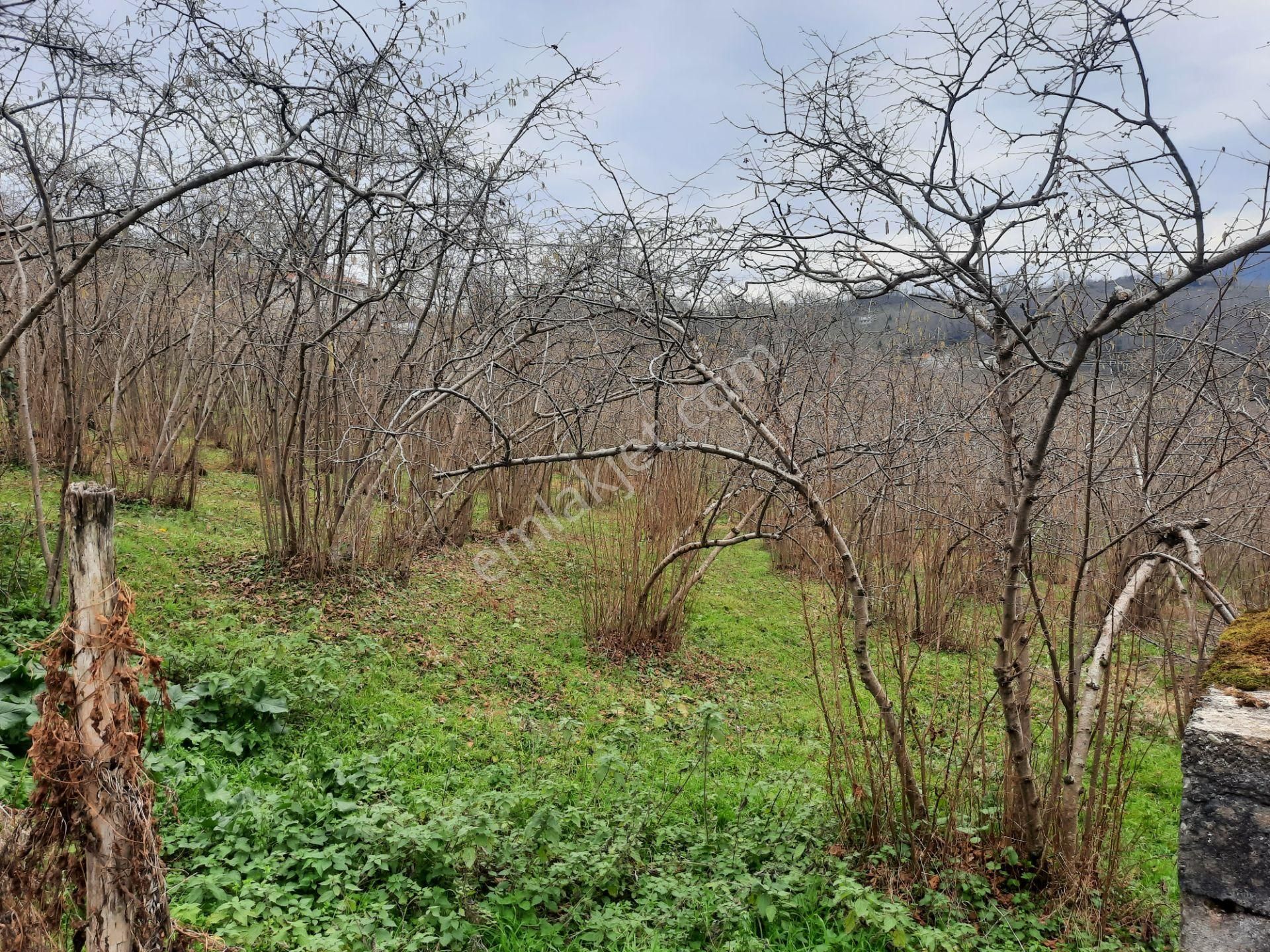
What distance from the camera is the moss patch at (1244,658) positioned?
5.28 feet

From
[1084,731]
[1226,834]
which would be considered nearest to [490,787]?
[1084,731]

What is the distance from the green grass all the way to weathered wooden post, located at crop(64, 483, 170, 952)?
521 millimetres

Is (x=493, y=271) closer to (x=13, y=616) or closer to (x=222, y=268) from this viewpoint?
(x=222, y=268)

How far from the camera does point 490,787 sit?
321 cm

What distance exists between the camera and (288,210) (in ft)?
18.4

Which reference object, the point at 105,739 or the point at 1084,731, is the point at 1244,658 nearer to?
the point at 1084,731

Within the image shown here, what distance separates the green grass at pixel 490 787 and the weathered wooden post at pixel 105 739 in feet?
1.71

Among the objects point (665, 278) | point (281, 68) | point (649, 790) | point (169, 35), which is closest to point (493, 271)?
point (281, 68)

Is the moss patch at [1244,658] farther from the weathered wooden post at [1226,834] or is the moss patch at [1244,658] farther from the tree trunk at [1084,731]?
the tree trunk at [1084,731]

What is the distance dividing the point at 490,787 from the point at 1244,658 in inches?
107

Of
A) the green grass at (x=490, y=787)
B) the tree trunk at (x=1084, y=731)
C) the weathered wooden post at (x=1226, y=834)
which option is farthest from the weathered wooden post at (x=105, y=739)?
the tree trunk at (x=1084, y=731)

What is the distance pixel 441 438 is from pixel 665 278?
4.36 m

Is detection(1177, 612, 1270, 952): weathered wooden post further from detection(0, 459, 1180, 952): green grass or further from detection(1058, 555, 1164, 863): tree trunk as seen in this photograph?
detection(1058, 555, 1164, 863): tree trunk

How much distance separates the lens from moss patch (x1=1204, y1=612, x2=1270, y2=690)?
5.28ft
